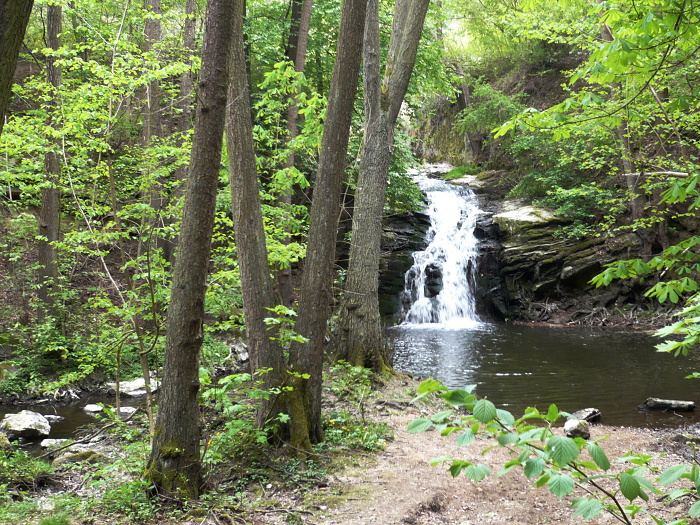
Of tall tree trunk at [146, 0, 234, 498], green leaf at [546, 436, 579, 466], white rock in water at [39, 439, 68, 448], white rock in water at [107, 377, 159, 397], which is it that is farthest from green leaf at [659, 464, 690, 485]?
white rock in water at [107, 377, 159, 397]

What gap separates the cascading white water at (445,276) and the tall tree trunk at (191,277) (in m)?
13.9

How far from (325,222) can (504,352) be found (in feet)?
29.1

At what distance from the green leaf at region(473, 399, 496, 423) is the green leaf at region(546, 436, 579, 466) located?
172mm

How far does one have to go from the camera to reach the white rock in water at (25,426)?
6.27 metres

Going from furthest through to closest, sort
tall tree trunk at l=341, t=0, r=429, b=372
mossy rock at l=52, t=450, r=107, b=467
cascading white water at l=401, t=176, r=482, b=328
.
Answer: cascading white water at l=401, t=176, r=482, b=328, tall tree trunk at l=341, t=0, r=429, b=372, mossy rock at l=52, t=450, r=107, b=467

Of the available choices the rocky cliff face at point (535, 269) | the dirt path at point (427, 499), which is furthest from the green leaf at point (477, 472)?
the rocky cliff face at point (535, 269)

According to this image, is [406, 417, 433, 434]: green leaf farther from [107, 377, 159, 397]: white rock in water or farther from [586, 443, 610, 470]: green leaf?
[107, 377, 159, 397]: white rock in water

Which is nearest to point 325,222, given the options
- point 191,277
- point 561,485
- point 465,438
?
point 191,277

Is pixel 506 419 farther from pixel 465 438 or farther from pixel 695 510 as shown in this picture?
pixel 695 510

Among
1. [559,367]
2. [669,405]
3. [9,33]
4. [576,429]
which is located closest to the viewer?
[9,33]

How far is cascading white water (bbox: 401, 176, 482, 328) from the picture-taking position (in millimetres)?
17219

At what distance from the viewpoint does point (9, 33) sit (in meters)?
1.67

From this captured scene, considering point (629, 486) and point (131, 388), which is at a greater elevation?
point (629, 486)

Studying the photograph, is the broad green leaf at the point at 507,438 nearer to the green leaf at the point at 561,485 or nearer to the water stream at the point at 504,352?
the green leaf at the point at 561,485
